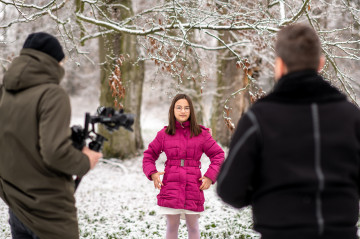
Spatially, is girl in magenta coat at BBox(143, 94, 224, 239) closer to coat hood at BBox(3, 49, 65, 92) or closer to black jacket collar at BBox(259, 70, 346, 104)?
coat hood at BBox(3, 49, 65, 92)

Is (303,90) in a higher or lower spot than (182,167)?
higher

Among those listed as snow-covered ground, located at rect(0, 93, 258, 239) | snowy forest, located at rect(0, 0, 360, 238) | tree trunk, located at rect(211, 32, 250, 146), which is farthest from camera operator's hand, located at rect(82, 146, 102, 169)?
tree trunk, located at rect(211, 32, 250, 146)

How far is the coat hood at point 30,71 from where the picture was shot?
2361 mm

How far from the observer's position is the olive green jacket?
7.44ft

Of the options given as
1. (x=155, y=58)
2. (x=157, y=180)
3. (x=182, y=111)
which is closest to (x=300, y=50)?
(x=182, y=111)

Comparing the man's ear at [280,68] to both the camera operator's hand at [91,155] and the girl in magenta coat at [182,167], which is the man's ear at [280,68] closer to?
the camera operator's hand at [91,155]

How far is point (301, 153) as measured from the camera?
177cm

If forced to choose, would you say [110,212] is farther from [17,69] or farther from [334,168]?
[334,168]

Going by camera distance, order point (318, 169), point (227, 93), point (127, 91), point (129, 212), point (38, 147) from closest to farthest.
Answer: point (318, 169) → point (38, 147) → point (129, 212) → point (127, 91) → point (227, 93)

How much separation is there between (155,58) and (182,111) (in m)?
2.19

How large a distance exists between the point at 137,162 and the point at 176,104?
7.67 meters

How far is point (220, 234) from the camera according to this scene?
5.56m

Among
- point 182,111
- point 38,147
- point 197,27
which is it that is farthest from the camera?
point 197,27

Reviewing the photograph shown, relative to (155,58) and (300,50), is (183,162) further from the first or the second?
(155,58)
